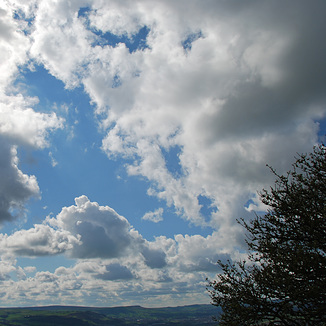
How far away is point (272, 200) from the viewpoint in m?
20.5

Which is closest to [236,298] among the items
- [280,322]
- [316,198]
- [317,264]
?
[280,322]

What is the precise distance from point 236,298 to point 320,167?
11.4 metres

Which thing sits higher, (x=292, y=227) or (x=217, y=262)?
(x=292, y=227)

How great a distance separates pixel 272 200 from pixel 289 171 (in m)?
2.71

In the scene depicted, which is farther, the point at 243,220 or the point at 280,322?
the point at 243,220

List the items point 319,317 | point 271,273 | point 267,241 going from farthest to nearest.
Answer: point 267,241 → point 271,273 → point 319,317

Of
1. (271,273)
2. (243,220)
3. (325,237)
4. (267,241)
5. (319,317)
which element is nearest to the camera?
(319,317)

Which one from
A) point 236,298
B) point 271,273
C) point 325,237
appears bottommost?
point 236,298

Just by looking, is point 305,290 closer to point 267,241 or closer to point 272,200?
point 267,241

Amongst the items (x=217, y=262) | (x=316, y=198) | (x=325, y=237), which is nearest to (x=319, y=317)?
(x=325, y=237)

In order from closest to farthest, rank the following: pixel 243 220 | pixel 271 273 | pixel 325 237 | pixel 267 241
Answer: pixel 325 237 < pixel 271 273 < pixel 267 241 < pixel 243 220

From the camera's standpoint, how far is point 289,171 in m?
20.8

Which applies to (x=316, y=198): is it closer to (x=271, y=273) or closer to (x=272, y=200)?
(x=272, y=200)

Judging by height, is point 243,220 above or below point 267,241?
above
